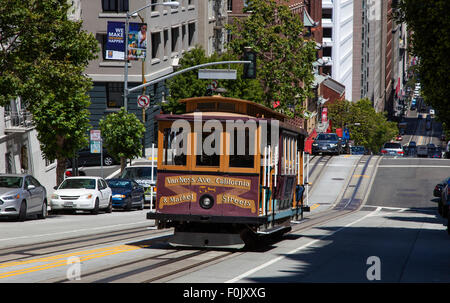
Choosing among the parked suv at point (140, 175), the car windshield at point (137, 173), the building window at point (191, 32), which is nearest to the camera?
the parked suv at point (140, 175)

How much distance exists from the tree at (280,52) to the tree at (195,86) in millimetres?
4396

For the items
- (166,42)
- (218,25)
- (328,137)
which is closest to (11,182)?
(166,42)

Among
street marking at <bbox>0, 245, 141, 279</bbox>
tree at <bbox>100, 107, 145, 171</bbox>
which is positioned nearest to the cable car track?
street marking at <bbox>0, 245, 141, 279</bbox>

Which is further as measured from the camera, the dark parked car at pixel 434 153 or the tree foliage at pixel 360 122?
the tree foliage at pixel 360 122

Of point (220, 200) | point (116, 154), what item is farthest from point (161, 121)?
point (116, 154)

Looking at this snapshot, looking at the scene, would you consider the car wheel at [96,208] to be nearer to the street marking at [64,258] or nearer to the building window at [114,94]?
the street marking at [64,258]

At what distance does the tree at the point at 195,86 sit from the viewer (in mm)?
58906

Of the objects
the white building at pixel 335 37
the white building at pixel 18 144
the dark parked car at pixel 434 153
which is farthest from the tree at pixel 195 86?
the white building at pixel 335 37

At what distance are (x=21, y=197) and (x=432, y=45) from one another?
47.3 feet

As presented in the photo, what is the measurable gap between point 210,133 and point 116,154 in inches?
1060

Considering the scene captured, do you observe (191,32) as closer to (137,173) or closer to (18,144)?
(18,144)

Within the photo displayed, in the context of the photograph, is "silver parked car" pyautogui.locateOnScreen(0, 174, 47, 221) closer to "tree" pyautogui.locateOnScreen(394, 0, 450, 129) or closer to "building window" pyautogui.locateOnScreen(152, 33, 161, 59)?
"tree" pyautogui.locateOnScreen(394, 0, 450, 129)

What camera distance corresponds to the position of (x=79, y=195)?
32.8 m
